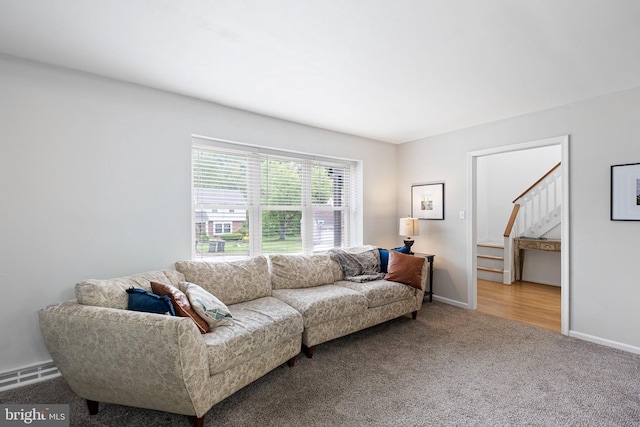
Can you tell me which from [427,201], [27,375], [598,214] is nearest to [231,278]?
[27,375]

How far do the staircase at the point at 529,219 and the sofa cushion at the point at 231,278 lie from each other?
15.1ft

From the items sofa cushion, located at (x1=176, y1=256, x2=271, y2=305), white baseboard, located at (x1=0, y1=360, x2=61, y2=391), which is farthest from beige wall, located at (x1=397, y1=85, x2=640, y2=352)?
white baseboard, located at (x1=0, y1=360, x2=61, y2=391)

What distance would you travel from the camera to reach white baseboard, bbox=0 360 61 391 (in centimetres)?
215

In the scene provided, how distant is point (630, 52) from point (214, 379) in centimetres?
364

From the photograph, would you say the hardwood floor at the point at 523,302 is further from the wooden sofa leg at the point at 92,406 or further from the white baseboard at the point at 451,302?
the wooden sofa leg at the point at 92,406

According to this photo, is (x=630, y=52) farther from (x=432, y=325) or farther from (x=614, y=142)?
(x=432, y=325)

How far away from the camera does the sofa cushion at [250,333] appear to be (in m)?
1.87

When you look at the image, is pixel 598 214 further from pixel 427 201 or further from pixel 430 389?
pixel 430 389

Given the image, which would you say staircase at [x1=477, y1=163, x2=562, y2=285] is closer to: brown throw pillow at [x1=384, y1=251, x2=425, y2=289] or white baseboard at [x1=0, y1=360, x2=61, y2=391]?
brown throw pillow at [x1=384, y1=251, x2=425, y2=289]

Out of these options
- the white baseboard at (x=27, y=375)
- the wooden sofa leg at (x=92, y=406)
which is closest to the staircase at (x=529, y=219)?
the wooden sofa leg at (x=92, y=406)

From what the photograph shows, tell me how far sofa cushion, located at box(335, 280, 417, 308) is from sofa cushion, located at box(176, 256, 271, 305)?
92 cm

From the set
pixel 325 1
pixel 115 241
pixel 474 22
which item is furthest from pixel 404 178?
pixel 115 241

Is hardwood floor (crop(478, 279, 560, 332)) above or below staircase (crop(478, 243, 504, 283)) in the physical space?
below

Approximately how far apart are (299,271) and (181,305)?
1.47 metres
